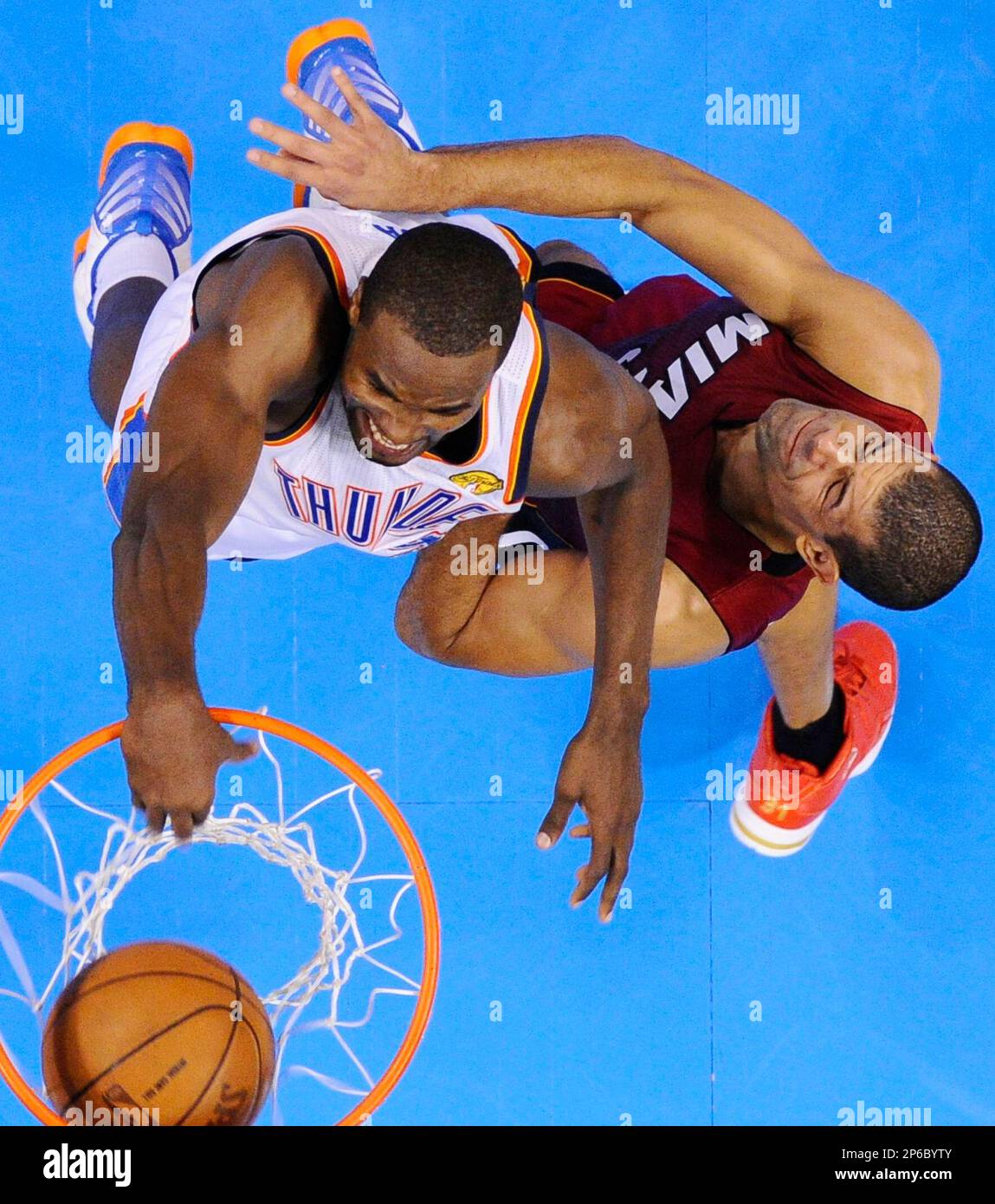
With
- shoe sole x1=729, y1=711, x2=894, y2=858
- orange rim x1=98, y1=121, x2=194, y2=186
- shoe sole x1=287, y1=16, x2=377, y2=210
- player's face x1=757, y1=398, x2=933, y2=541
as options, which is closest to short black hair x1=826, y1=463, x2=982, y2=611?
player's face x1=757, y1=398, x2=933, y2=541

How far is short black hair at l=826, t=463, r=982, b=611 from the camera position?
2180 millimetres

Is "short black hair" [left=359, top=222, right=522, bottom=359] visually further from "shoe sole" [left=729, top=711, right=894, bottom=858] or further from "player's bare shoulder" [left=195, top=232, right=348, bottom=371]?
"shoe sole" [left=729, top=711, right=894, bottom=858]

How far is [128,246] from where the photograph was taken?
8.73 feet

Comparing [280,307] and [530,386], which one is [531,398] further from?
[280,307]

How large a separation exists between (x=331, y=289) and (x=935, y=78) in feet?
7.70

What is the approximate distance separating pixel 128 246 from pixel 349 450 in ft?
3.13

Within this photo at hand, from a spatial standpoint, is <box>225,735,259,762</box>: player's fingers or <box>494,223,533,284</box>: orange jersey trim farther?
<box>494,223,533,284</box>: orange jersey trim

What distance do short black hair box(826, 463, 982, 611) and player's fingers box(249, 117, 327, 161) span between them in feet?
3.53

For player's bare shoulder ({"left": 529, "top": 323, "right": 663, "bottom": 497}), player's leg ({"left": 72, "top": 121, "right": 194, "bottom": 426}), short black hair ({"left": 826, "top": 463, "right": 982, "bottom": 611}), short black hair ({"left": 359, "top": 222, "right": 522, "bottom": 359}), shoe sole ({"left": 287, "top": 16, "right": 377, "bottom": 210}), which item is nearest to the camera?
short black hair ({"left": 359, "top": 222, "right": 522, "bottom": 359})

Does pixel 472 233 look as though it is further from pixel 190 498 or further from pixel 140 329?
pixel 140 329

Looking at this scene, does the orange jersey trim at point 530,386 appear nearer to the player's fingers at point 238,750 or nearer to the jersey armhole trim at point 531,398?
the jersey armhole trim at point 531,398

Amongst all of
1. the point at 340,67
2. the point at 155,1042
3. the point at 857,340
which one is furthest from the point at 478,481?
the point at 340,67

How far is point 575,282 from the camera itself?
275cm
